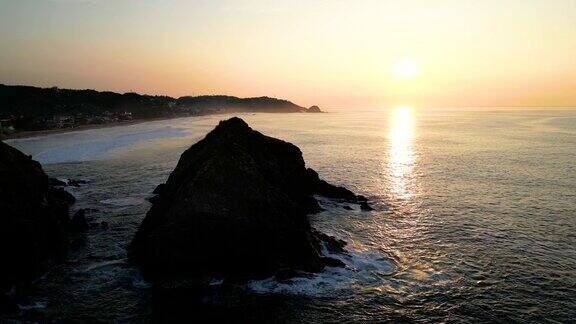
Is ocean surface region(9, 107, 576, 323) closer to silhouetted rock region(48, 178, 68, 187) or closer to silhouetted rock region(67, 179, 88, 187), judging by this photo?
silhouetted rock region(67, 179, 88, 187)

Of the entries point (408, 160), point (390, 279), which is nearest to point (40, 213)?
point (390, 279)

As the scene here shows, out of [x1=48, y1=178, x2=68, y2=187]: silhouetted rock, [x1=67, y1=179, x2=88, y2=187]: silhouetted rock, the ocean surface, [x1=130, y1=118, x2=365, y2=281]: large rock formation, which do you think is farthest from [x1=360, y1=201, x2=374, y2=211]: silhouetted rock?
[x1=48, y1=178, x2=68, y2=187]: silhouetted rock

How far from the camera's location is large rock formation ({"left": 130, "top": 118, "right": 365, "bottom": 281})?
861 inches

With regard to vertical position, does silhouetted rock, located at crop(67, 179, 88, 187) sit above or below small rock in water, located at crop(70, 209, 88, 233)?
above

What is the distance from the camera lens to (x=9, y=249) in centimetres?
2098

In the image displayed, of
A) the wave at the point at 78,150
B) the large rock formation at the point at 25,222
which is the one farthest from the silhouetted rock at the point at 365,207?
the wave at the point at 78,150

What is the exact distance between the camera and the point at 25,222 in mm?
22297

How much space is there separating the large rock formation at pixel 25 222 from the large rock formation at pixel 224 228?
4.89 m

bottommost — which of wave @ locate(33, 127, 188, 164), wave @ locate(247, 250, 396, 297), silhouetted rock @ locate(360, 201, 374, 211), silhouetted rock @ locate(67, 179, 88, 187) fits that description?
wave @ locate(247, 250, 396, 297)

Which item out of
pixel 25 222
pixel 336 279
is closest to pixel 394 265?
pixel 336 279

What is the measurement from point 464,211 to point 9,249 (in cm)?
3345

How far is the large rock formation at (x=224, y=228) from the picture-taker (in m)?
21.9

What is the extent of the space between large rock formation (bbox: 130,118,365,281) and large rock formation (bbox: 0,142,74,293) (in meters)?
4.89

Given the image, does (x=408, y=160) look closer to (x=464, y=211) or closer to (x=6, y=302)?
(x=464, y=211)
